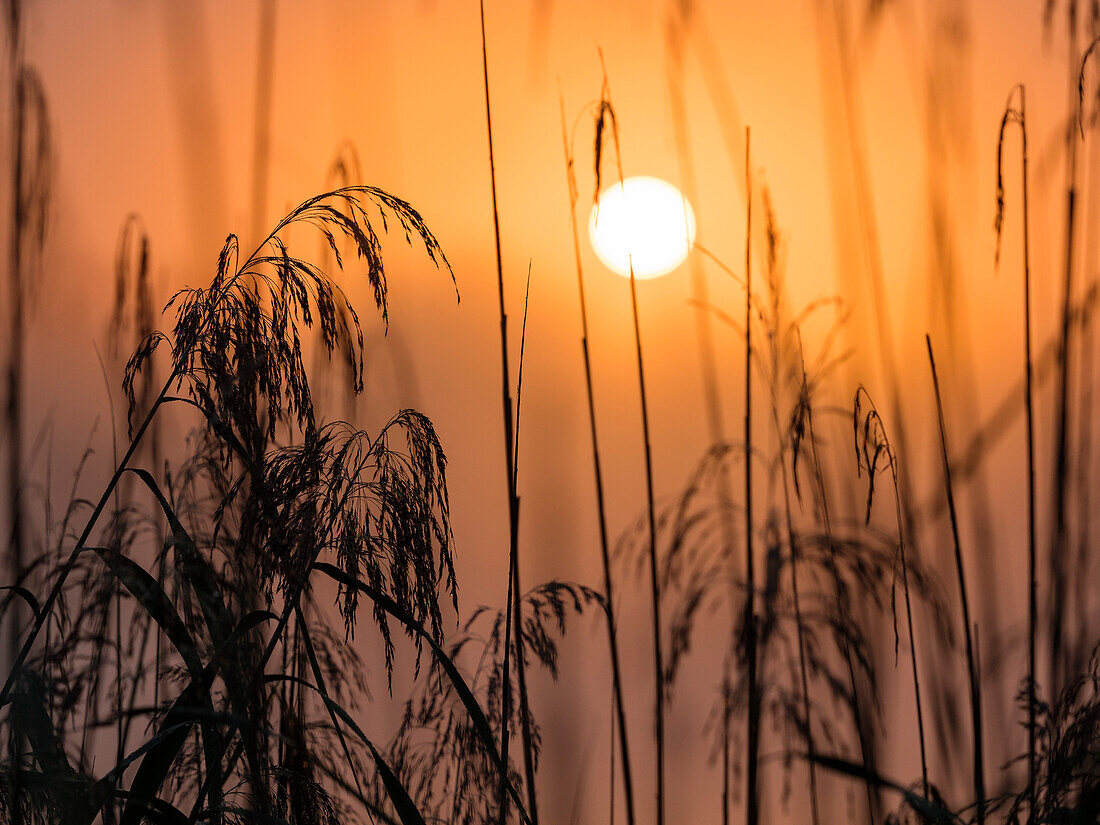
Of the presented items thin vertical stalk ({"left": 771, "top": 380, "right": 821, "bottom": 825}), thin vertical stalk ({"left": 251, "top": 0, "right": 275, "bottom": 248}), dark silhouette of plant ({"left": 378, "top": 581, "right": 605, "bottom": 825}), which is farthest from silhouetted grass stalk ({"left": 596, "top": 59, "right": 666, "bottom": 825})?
thin vertical stalk ({"left": 251, "top": 0, "right": 275, "bottom": 248})

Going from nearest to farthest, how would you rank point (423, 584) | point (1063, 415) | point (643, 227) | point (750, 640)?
point (423, 584) → point (750, 640) → point (1063, 415) → point (643, 227)

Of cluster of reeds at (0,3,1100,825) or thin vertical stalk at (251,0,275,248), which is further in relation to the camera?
thin vertical stalk at (251,0,275,248)

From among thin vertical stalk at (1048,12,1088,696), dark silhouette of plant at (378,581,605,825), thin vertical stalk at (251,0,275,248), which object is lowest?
dark silhouette of plant at (378,581,605,825)

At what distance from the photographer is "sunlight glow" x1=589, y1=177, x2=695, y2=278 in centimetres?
120

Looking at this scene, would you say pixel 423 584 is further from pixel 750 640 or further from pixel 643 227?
pixel 643 227

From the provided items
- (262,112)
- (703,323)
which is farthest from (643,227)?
(262,112)

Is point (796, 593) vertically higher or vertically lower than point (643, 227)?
lower

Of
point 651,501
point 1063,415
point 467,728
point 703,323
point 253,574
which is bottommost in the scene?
point 467,728

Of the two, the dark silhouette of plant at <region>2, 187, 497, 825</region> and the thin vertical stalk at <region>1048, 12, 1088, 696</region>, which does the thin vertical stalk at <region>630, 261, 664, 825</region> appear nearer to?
the dark silhouette of plant at <region>2, 187, 497, 825</region>

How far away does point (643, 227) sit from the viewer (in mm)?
1451

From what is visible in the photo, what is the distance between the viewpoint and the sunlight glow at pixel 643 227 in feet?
3.94

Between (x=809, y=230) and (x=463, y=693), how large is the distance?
3.86 feet

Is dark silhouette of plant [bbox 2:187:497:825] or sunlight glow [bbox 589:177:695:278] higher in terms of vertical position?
sunlight glow [bbox 589:177:695:278]

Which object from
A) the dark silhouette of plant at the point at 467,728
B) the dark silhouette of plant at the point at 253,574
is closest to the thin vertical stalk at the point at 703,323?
the dark silhouette of plant at the point at 467,728
